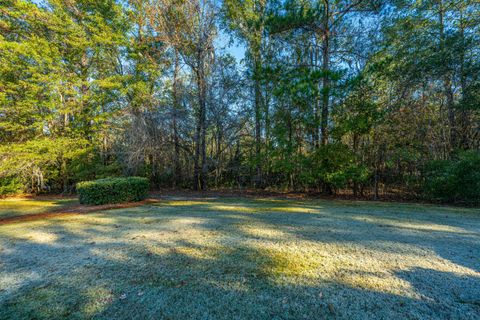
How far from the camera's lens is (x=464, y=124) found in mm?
8188

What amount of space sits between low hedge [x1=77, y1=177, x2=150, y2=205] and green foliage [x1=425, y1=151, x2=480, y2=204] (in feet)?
37.3

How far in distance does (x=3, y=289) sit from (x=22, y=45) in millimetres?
13194

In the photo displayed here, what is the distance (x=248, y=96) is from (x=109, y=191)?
8653mm

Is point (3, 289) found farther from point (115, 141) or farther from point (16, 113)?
point (16, 113)

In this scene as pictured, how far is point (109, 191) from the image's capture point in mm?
7371

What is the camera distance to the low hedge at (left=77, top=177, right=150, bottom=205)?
7227 mm

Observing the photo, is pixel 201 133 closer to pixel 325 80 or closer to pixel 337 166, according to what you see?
pixel 325 80

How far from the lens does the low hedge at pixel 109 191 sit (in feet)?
23.7

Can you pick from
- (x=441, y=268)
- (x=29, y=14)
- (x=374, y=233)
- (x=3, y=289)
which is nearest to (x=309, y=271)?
(x=441, y=268)

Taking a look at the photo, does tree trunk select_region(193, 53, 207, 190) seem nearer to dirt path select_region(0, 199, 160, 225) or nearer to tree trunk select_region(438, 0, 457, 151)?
dirt path select_region(0, 199, 160, 225)

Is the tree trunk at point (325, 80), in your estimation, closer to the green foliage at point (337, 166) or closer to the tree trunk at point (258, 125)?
the green foliage at point (337, 166)

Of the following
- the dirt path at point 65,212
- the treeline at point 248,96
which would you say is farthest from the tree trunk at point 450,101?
the dirt path at point 65,212

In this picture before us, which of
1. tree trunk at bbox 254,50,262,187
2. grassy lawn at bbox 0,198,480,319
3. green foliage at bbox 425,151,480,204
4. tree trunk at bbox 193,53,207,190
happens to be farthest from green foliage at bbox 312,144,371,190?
tree trunk at bbox 193,53,207,190

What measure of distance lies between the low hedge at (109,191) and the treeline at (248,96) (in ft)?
9.55
